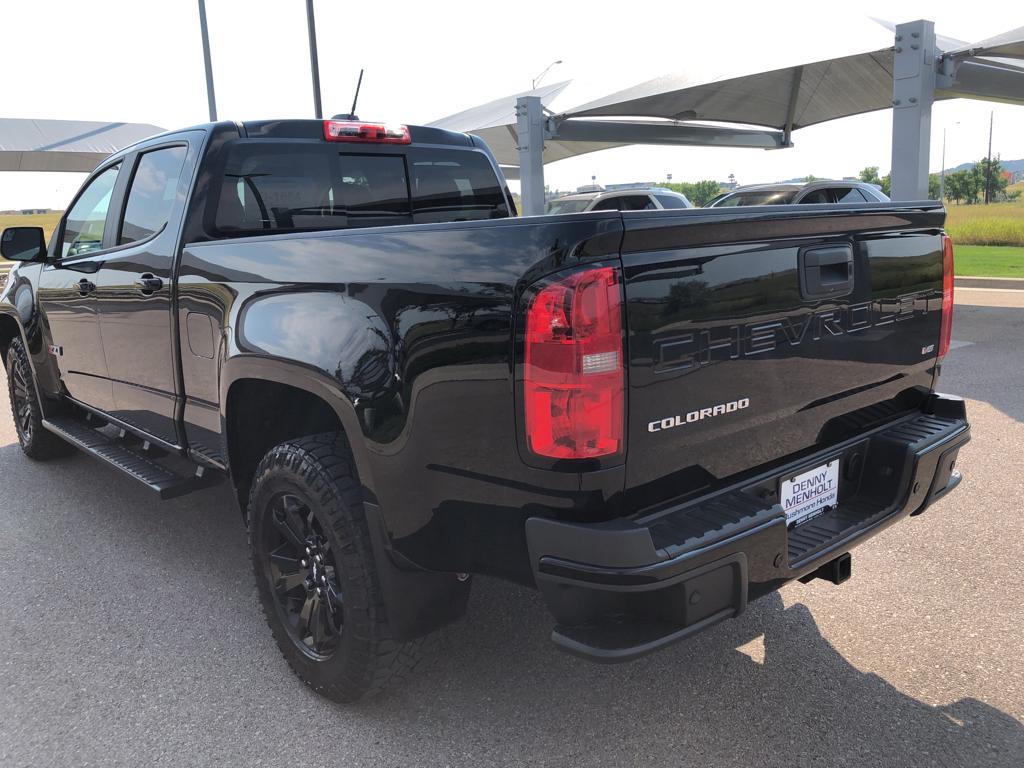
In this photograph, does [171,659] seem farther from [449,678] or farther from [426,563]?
[426,563]

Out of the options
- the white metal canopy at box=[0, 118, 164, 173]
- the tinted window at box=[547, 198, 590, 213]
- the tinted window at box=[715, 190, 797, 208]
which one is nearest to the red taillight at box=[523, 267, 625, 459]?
the tinted window at box=[715, 190, 797, 208]

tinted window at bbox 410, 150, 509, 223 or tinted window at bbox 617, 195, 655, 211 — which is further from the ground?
tinted window at bbox 410, 150, 509, 223

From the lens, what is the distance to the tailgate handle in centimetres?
230

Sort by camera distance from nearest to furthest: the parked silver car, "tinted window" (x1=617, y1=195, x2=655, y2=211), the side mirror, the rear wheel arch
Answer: the rear wheel arch < the side mirror < the parked silver car < "tinted window" (x1=617, y1=195, x2=655, y2=211)

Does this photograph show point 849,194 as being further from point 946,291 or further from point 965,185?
point 965,185

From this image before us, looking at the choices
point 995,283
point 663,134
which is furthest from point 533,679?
point 663,134

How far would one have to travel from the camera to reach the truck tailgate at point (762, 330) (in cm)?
197

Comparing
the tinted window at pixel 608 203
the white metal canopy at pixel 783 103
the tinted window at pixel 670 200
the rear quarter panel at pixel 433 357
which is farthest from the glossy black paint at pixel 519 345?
the tinted window at pixel 608 203

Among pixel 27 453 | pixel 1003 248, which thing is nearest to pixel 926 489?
pixel 27 453

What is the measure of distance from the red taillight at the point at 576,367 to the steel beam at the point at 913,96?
32.7 feet

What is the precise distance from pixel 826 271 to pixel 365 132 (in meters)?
2.32

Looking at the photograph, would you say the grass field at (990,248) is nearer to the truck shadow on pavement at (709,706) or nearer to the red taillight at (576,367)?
the truck shadow on pavement at (709,706)

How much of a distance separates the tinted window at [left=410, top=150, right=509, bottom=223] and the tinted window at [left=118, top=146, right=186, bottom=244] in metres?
1.09

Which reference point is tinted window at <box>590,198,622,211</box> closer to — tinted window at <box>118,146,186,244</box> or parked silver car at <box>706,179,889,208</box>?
parked silver car at <box>706,179,889,208</box>
